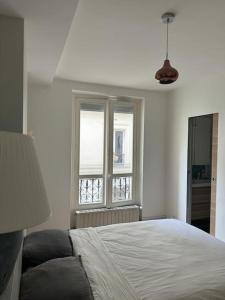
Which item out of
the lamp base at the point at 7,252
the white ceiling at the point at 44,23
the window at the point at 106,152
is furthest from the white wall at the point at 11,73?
the window at the point at 106,152

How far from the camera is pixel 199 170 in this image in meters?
4.36

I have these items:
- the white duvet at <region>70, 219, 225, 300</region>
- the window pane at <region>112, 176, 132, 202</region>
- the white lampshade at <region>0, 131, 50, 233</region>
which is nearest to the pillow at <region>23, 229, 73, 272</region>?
the white duvet at <region>70, 219, 225, 300</region>

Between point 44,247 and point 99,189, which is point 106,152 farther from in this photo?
point 44,247

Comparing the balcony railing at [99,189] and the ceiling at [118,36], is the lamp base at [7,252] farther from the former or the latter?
the balcony railing at [99,189]

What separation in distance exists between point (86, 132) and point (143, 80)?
1274 mm

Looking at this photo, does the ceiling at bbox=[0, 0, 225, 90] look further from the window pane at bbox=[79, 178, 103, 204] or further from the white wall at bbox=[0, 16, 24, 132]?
the window pane at bbox=[79, 178, 103, 204]

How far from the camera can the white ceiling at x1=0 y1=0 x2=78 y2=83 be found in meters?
1.60

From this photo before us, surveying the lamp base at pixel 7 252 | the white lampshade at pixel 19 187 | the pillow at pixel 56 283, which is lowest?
the pillow at pixel 56 283

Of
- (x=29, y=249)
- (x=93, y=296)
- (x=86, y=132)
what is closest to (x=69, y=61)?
(x=86, y=132)

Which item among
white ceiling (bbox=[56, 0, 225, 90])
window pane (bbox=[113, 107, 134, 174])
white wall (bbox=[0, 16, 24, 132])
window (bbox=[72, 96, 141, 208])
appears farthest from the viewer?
window pane (bbox=[113, 107, 134, 174])

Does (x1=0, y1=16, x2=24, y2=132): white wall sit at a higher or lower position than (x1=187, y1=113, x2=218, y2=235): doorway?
higher

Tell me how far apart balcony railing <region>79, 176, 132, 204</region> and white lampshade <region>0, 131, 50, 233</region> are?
11.6 ft

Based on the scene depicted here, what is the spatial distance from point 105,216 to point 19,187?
3672mm

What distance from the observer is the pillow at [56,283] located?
53.8 inches
